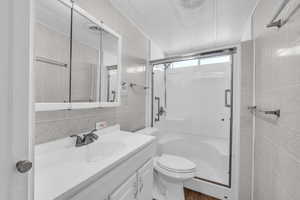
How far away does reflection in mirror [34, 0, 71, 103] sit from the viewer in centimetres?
81

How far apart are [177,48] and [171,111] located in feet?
4.19

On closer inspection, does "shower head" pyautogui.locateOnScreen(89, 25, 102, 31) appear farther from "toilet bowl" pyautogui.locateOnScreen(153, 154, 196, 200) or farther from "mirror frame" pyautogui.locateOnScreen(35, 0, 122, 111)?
"toilet bowl" pyautogui.locateOnScreen(153, 154, 196, 200)

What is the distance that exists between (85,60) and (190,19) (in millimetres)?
1388

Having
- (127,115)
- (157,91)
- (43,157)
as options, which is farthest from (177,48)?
(43,157)

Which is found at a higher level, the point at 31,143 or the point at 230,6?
the point at 230,6

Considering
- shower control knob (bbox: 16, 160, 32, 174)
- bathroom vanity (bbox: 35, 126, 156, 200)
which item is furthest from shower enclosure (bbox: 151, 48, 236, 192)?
shower control knob (bbox: 16, 160, 32, 174)

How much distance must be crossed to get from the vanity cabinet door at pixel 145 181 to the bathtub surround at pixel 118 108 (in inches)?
22.8

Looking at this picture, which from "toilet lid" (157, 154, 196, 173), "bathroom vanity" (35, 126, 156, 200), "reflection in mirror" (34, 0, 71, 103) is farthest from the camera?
"toilet lid" (157, 154, 196, 173)

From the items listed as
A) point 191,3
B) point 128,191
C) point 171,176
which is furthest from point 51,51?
point 171,176

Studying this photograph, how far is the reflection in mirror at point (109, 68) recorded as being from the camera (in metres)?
1.30

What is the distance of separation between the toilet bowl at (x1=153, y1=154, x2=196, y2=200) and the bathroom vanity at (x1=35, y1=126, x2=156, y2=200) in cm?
32

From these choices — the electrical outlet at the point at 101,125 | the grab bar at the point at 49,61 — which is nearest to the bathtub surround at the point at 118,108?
the electrical outlet at the point at 101,125

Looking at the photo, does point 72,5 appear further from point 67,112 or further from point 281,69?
point 281,69

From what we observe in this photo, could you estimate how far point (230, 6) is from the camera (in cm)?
142
